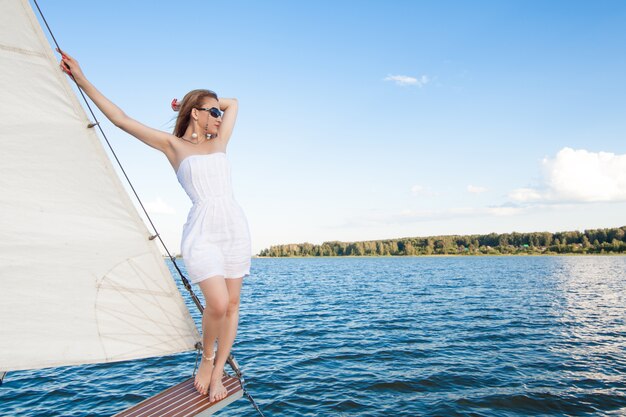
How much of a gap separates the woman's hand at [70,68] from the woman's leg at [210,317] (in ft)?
6.14

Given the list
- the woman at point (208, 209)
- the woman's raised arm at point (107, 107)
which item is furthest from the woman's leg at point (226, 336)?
the woman's raised arm at point (107, 107)

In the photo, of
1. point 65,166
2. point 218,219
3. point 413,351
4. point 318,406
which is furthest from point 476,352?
point 65,166

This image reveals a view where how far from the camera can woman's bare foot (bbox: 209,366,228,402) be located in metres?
3.22

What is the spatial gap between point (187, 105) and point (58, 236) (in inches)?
58.4

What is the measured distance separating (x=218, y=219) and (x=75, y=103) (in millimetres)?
1484

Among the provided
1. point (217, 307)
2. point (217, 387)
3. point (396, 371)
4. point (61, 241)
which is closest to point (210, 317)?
point (217, 307)

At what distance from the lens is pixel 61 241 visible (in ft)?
9.97

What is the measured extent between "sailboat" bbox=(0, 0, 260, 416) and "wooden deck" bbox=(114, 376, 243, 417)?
0.6 inches

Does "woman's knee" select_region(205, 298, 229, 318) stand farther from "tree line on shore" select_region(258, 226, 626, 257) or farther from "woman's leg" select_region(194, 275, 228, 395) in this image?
"tree line on shore" select_region(258, 226, 626, 257)

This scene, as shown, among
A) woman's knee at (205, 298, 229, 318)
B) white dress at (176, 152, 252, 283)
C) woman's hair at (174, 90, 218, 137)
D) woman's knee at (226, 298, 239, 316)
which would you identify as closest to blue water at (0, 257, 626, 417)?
woman's knee at (226, 298, 239, 316)

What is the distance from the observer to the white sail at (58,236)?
2834mm

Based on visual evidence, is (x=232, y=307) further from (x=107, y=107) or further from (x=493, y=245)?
(x=493, y=245)

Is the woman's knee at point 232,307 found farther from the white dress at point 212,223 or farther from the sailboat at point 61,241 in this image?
the sailboat at point 61,241

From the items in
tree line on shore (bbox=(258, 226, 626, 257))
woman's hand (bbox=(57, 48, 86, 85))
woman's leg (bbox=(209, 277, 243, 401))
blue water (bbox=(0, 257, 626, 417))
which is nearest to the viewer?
woman's hand (bbox=(57, 48, 86, 85))
